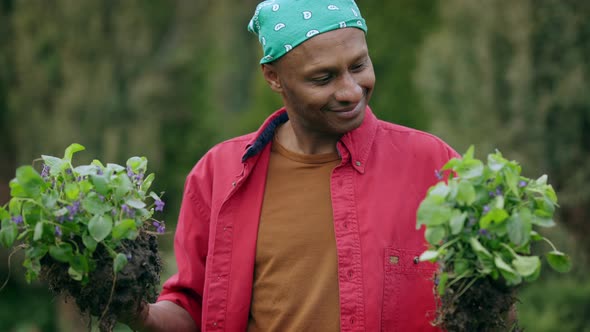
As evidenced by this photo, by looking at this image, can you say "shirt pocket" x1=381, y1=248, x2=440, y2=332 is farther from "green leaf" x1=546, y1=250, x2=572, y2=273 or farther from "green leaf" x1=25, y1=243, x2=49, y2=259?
"green leaf" x1=25, y1=243, x2=49, y2=259

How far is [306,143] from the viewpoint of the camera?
10.6ft

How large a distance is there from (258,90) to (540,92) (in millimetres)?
4882

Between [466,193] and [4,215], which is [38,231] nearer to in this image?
[4,215]

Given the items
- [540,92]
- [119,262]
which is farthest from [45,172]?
[540,92]

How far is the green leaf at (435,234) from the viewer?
2541 millimetres

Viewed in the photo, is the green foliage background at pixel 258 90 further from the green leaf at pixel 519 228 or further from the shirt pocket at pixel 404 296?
the green leaf at pixel 519 228

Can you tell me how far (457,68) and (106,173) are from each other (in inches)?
255

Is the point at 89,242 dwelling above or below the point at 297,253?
above

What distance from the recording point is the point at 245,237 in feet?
10.3

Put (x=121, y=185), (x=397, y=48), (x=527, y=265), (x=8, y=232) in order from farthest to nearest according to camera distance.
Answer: (x=397, y=48), (x=121, y=185), (x=8, y=232), (x=527, y=265)

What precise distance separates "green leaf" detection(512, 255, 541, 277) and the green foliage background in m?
4.96

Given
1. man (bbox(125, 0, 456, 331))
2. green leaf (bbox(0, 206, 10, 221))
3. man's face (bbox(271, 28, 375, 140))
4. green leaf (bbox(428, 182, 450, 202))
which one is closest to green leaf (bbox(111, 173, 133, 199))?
green leaf (bbox(0, 206, 10, 221))

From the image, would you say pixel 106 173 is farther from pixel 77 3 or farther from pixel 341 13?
pixel 77 3

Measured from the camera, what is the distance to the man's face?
2.97 metres
